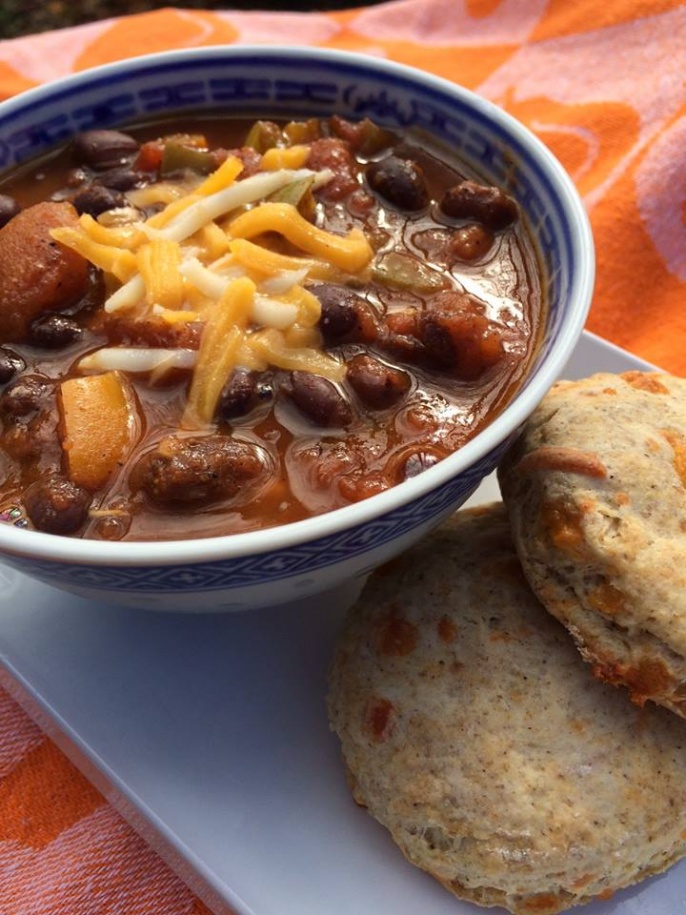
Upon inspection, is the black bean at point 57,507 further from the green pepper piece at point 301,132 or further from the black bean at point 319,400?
the green pepper piece at point 301,132

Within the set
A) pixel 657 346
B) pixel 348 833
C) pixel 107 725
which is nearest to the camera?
pixel 348 833

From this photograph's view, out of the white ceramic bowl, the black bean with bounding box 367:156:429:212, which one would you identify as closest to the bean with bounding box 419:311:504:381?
the white ceramic bowl

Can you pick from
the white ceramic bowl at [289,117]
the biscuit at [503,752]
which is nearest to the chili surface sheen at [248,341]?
the white ceramic bowl at [289,117]

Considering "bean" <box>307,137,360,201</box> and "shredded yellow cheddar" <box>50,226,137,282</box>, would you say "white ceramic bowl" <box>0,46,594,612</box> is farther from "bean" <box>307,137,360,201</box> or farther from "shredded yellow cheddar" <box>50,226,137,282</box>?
"shredded yellow cheddar" <box>50,226,137,282</box>

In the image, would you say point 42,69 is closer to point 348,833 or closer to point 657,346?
point 657,346

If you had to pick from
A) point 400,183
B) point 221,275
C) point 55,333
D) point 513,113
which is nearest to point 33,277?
point 55,333

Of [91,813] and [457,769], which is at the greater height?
[457,769]

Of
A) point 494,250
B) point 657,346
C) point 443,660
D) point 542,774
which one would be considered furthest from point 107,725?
point 657,346
